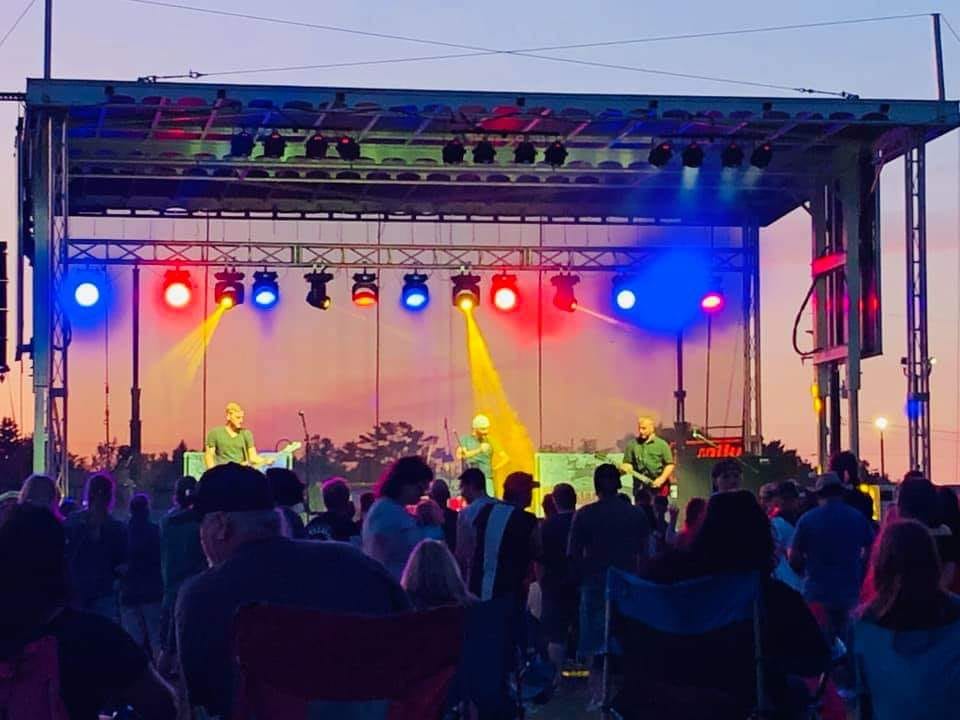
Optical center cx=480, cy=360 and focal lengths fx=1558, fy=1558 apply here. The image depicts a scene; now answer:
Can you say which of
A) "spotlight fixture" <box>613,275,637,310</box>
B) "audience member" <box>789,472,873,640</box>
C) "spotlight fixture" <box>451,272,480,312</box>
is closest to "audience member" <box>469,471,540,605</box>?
"audience member" <box>789,472,873,640</box>

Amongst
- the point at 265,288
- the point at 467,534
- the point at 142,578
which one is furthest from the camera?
the point at 265,288

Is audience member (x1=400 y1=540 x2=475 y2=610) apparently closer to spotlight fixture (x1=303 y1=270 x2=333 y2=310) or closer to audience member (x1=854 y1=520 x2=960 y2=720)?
audience member (x1=854 y1=520 x2=960 y2=720)

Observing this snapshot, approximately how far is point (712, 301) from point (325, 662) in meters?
18.3

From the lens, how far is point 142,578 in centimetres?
1094

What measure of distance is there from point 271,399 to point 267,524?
18.0 meters

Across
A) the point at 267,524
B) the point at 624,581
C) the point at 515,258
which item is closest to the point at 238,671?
the point at 267,524

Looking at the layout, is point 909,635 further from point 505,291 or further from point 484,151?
point 505,291

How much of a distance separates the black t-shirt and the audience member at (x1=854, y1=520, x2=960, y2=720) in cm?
234

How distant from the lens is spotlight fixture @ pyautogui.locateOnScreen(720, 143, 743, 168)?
16484mm

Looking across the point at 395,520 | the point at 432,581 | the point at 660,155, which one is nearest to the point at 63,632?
the point at 432,581

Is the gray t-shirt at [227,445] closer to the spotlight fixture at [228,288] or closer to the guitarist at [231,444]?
the guitarist at [231,444]

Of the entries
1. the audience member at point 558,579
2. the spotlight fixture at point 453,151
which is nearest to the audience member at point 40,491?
the audience member at point 558,579

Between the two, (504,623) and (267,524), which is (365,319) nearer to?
(504,623)

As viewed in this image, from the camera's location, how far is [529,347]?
73.3 feet
